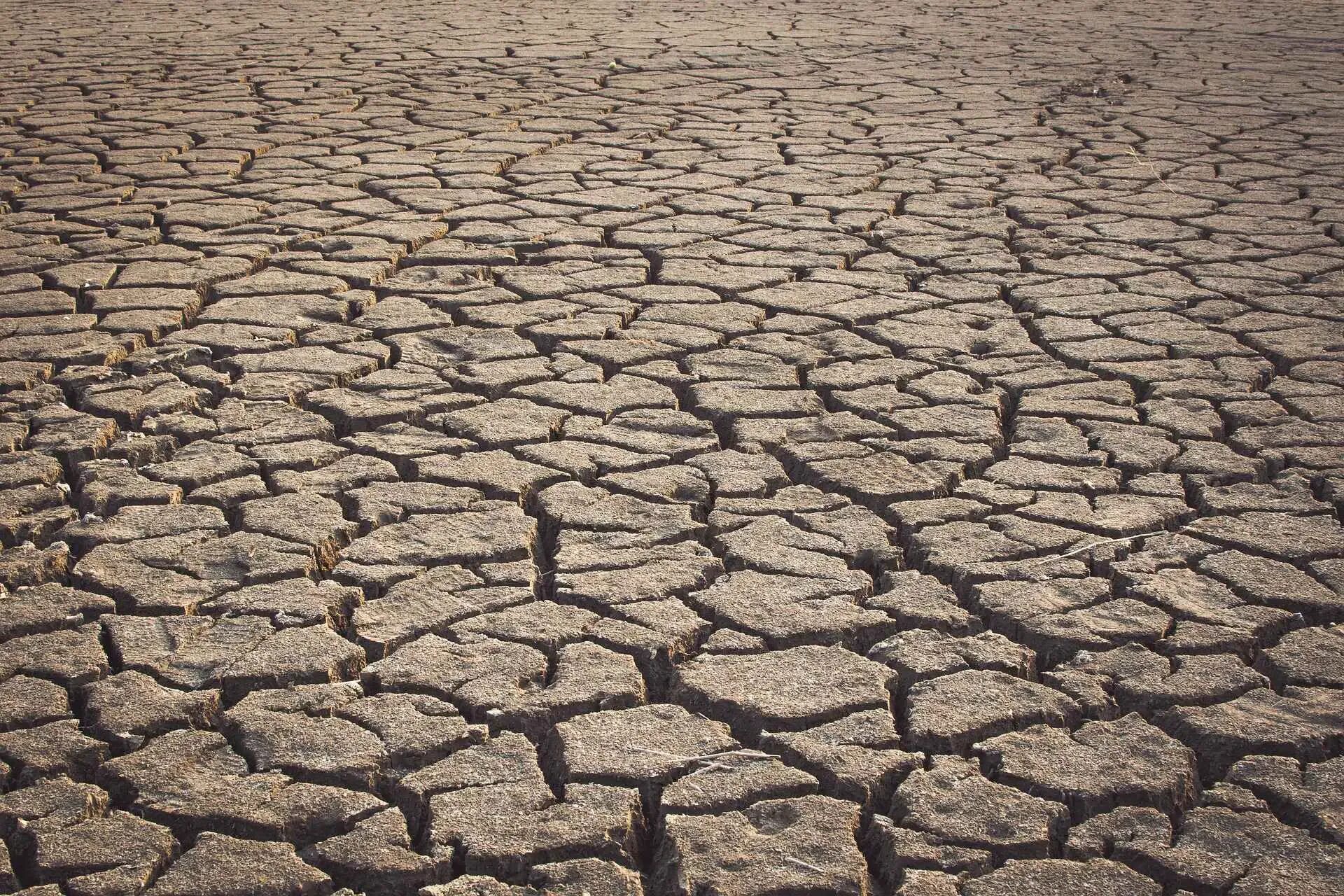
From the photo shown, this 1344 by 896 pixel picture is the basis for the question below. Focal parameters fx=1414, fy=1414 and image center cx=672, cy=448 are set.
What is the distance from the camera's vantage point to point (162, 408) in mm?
3141

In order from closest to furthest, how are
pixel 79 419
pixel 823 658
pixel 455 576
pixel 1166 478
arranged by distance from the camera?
pixel 823 658, pixel 455 576, pixel 1166 478, pixel 79 419

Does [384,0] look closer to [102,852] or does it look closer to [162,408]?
[162,408]

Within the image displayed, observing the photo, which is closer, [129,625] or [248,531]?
[129,625]

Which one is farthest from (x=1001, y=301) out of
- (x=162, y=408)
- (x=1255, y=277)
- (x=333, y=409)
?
(x=162, y=408)

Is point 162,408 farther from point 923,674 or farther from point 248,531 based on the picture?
point 923,674

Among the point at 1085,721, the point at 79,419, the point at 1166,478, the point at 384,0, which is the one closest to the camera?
the point at 1085,721

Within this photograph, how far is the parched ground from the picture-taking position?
6.11 ft

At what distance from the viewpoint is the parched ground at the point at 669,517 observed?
1.86 m

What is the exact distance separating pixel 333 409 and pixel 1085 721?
180 cm

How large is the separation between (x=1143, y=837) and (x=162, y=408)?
226 cm

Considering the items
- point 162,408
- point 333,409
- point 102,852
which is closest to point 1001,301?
point 333,409

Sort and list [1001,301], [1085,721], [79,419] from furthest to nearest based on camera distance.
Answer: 1. [1001,301]
2. [79,419]
3. [1085,721]

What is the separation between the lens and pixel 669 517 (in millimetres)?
2701

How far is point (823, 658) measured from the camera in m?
2.23
